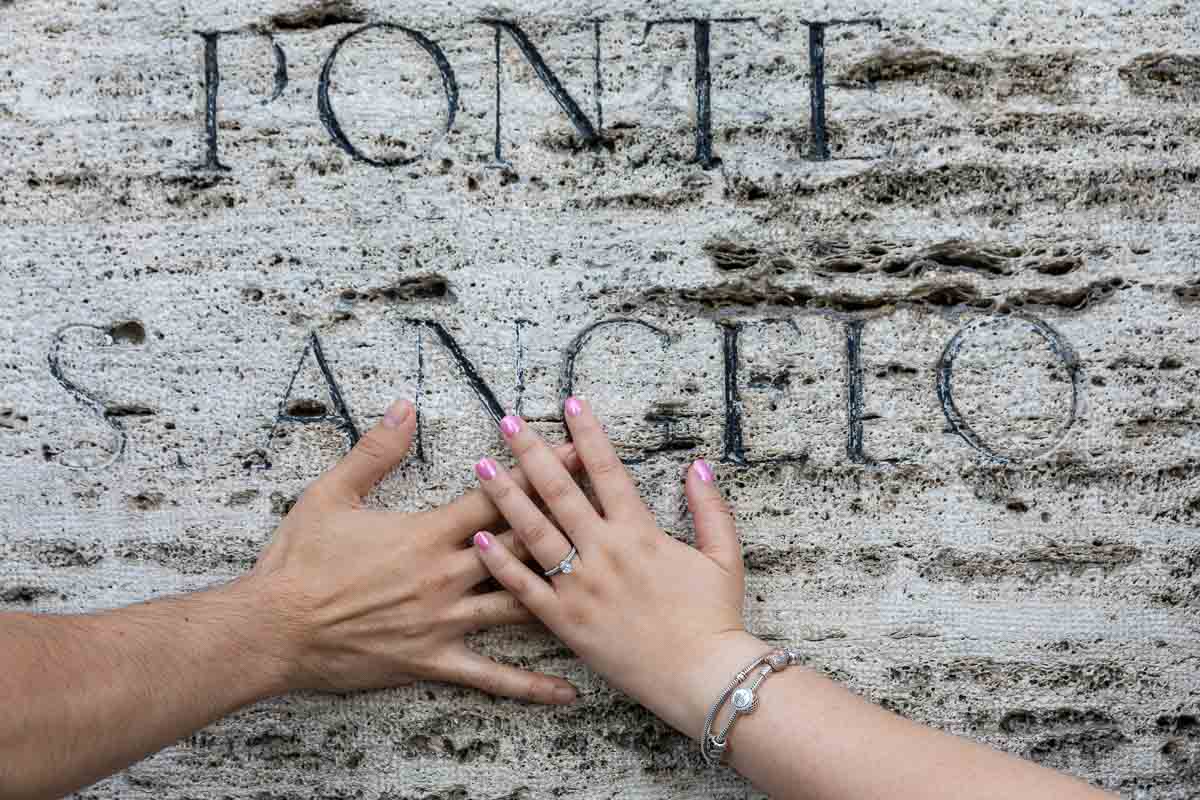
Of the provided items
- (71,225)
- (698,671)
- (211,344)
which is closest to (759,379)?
(698,671)

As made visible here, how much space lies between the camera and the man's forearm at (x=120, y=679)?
118 centimetres

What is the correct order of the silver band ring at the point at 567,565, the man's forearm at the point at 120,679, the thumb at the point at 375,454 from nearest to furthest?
1. the man's forearm at the point at 120,679
2. the silver band ring at the point at 567,565
3. the thumb at the point at 375,454

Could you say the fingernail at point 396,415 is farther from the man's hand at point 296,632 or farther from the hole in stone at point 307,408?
the hole in stone at point 307,408

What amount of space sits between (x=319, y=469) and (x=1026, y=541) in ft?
4.04

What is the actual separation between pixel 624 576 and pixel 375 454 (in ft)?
1.54

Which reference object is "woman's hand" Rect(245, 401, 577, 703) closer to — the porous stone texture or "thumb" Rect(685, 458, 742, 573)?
the porous stone texture

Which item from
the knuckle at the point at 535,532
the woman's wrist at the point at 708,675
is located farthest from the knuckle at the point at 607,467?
the woman's wrist at the point at 708,675

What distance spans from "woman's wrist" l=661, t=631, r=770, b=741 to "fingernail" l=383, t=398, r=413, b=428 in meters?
0.62

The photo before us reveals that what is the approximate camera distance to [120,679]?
1304 millimetres

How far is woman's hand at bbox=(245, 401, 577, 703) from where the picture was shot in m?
1.52

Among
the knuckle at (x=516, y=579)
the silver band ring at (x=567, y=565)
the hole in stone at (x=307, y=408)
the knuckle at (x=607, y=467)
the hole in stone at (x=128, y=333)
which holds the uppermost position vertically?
the hole in stone at (x=128, y=333)

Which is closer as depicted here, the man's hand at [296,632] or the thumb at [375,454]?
the man's hand at [296,632]

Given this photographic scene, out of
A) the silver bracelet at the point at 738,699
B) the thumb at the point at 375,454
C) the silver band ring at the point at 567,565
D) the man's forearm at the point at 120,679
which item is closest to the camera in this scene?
the man's forearm at the point at 120,679

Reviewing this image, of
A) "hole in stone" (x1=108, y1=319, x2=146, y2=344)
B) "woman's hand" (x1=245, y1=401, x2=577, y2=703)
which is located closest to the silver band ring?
"woman's hand" (x1=245, y1=401, x2=577, y2=703)
